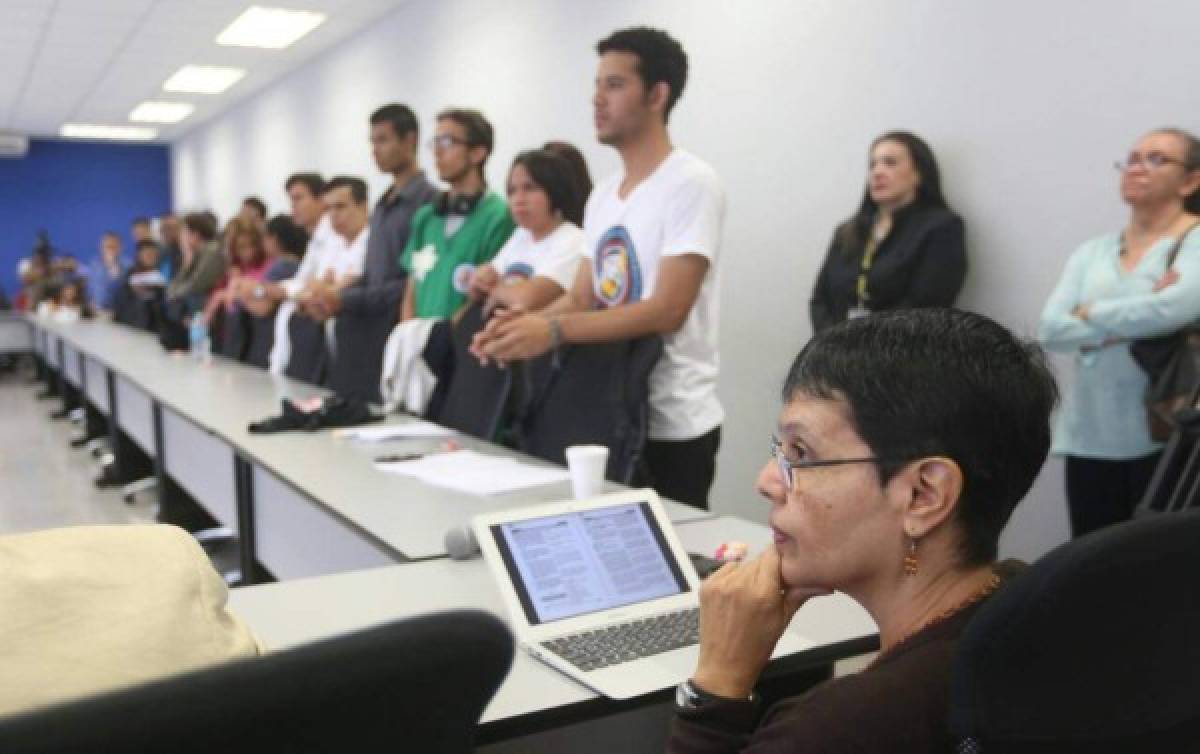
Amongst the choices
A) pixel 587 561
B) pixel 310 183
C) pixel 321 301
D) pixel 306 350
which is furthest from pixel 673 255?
pixel 310 183

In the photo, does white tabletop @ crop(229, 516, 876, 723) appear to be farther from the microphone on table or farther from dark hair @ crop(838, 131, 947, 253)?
dark hair @ crop(838, 131, 947, 253)

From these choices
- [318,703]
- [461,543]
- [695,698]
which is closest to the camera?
[318,703]

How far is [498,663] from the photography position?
1.97 ft

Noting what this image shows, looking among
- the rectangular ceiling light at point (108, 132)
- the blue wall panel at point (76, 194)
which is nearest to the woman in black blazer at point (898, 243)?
the rectangular ceiling light at point (108, 132)

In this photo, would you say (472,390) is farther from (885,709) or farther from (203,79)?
(203,79)

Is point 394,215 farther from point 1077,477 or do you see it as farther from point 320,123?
point 320,123

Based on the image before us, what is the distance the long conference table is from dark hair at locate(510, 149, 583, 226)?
77 cm

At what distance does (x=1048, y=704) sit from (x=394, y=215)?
11.9 feet

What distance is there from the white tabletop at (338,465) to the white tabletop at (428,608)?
13cm

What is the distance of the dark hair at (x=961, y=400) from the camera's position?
34.2 inches

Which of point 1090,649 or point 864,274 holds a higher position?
point 864,274

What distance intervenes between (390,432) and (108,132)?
12.6m

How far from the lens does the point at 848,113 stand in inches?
150

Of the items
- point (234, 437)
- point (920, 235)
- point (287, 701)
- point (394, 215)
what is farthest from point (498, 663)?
point (394, 215)
